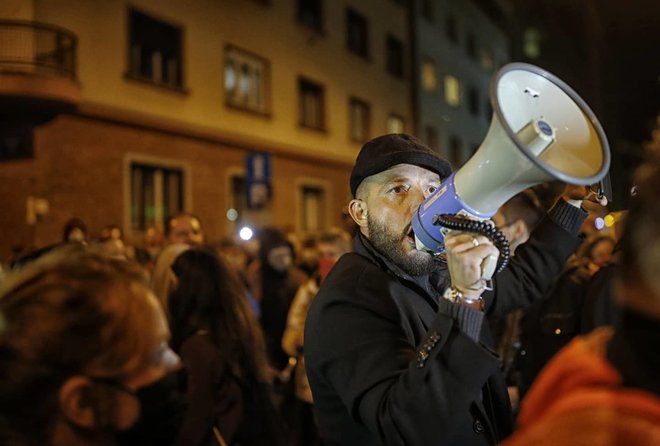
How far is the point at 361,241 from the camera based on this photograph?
2.39m

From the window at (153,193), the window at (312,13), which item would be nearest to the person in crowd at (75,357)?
the window at (153,193)

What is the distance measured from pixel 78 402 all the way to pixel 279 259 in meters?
5.33

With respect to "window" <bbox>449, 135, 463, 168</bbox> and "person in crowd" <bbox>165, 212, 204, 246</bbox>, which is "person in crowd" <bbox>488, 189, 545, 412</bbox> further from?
"window" <bbox>449, 135, 463, 168</bbox>

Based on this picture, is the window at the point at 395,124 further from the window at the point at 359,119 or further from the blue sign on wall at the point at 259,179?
the blue sign on wall at the point at 259,179

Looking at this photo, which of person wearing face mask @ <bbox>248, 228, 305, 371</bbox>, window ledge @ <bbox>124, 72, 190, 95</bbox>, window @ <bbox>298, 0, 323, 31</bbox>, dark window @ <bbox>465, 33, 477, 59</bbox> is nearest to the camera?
person wearing face mask @ <bbox>248, 228, 305, 371</bbox>

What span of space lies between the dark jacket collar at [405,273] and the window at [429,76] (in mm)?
24533

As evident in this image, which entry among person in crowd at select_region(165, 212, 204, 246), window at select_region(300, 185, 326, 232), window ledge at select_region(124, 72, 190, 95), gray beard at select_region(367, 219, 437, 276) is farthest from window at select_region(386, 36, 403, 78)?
gray beard at select_region(367, 219, 437, 276)

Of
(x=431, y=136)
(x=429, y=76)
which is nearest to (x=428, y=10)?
(x=429, y=76)

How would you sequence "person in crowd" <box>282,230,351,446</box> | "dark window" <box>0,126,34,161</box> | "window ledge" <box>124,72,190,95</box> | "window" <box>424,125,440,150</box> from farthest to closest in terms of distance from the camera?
"window" <box>424,125,440,150</box> → "window ledge" <box>124,72,190,95</box> → "dark window" <box>0,126,34,161</box> → "person in crowd" <box>282,230,351,446</box>

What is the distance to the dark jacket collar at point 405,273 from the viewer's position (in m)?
Answer: 2.27

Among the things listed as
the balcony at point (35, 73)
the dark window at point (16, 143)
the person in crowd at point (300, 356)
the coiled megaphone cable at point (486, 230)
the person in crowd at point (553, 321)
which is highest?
the balcony at point (35, 73)

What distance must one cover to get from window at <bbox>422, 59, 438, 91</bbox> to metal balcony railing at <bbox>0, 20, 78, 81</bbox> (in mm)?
17067

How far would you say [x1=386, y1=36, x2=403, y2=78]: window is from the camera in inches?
942

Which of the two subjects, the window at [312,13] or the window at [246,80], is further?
the window at [312,13]
